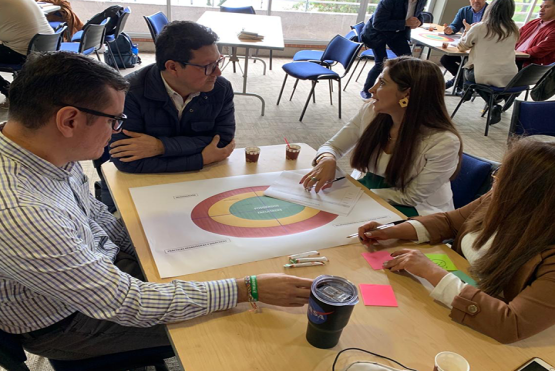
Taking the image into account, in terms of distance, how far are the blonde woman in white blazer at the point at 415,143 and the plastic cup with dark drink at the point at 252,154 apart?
262 millimetres

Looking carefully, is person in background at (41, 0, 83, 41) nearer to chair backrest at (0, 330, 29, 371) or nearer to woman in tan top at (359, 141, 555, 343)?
chair backrest at (0, 330, 29, 371)

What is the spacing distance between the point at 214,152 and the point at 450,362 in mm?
1173

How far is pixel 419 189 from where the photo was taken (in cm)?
171

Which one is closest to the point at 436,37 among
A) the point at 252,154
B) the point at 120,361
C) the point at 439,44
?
the point at 439,44

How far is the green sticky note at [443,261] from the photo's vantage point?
1.15 metres

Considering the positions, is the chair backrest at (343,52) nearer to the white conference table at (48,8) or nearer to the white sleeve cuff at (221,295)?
the white conference table at (48,8)

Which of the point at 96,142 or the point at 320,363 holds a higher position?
the point at 96,142

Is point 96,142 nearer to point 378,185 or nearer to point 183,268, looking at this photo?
point 183,268

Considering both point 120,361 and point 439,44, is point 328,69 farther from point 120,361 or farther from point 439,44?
point 120,361

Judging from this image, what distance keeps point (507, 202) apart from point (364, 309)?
1.61ft

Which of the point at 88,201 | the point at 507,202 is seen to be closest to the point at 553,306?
the point at 507,202

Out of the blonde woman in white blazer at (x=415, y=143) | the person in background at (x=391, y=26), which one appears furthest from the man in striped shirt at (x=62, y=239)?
the person in background at (x=391, y=26)

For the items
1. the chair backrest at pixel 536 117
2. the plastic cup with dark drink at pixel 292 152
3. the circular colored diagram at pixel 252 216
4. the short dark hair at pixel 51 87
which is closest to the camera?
the short dark hair at pixel 51 87

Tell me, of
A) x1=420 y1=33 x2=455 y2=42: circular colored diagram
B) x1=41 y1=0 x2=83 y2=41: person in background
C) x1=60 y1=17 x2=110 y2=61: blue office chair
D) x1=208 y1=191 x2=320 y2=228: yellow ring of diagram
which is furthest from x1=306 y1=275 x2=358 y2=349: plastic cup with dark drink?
x1=41 y1=0 x2=83 y2=41: person in background
